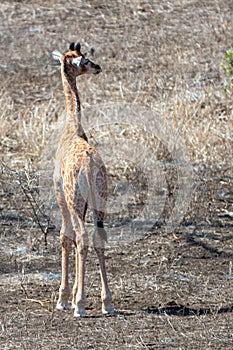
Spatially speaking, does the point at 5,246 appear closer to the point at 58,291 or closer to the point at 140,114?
the point at 58,291

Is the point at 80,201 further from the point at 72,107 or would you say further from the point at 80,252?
the point at 72,107

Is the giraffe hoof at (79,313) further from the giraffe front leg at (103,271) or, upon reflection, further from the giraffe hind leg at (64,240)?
the giraffe hind leg at (64,240)

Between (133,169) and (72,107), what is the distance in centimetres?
384

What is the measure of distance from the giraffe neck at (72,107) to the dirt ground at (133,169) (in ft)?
4.67

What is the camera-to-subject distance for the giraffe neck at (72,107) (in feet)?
23.7

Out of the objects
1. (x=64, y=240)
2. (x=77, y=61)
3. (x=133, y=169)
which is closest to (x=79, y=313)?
(x=64, y=240)

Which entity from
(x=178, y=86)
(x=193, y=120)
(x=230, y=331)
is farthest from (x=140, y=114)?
(x=230, y=331)

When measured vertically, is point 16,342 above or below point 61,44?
below

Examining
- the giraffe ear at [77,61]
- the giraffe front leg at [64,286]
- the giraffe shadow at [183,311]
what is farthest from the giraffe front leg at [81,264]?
the giraffe ear at [77,61]

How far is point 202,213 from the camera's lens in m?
9.97

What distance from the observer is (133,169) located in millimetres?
11156

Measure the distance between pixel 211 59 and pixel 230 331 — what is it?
1009 centimetres

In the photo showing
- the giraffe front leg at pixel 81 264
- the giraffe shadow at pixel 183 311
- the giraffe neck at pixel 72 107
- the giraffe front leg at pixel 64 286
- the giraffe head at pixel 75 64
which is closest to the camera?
the giraffe front leg at pixel 81 264

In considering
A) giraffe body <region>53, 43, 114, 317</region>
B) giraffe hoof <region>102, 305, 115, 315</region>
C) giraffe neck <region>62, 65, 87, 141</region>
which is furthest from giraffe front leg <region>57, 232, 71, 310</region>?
giraffe neck <region>62, 65, 87, 141</region>
